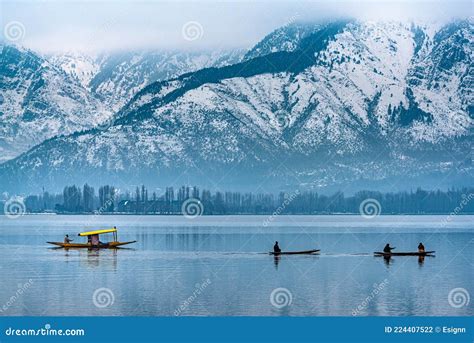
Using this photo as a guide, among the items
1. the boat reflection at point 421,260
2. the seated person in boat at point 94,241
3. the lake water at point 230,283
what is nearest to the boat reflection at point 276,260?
the lake water at point 230,283

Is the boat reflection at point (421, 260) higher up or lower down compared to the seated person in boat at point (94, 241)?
lower down

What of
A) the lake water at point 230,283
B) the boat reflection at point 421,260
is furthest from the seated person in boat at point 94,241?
the boat reflection at point 421,260

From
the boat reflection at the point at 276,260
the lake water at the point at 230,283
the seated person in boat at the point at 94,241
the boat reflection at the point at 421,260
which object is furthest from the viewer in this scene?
the seated person in boat at the point at 94,241

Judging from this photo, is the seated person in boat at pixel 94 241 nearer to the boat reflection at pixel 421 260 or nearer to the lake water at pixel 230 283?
the lake water at pixel 230 283

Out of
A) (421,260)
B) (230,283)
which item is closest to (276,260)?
(421,260)

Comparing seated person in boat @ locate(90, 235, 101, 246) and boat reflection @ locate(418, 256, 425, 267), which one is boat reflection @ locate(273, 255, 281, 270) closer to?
boat reflection @ locate(418, 256, 425, 267)

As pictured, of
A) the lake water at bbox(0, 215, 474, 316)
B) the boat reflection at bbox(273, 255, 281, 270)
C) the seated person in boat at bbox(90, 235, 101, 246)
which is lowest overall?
the lake water at bbox(0, 215, 474, 316)

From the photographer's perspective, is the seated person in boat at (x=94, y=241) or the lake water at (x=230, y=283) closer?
the lake water at (x=230, y=283)

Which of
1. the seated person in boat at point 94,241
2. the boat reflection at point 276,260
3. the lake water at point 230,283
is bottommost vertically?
the lake water at point 230,283

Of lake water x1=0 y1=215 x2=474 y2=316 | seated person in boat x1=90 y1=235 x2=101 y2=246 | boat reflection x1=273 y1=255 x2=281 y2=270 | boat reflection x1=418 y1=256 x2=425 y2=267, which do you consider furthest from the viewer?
seated person in boat x1=90 y1=235 x2=101 y2=246

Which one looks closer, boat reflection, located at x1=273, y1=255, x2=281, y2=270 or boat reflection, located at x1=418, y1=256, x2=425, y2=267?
boat reflection, located at x1=273, y1=255, x2=281, y2=270

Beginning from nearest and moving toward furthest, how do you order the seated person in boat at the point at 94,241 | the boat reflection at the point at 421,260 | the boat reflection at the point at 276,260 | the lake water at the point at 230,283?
the lake water at the point at 230,283, the boat reflection at the point at 276,260, the boat reflection at the point at 421,260, the seated person in boat at the point at 94,241

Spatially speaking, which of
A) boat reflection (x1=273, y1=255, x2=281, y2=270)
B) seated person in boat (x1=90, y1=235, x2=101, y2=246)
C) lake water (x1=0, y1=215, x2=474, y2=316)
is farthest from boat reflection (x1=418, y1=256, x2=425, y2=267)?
seated person in boat (x1=90, y1=235, x2=101, y2=246)
